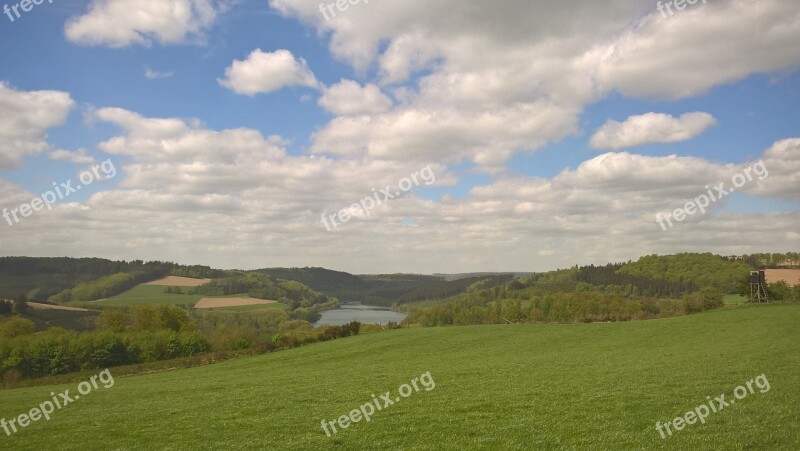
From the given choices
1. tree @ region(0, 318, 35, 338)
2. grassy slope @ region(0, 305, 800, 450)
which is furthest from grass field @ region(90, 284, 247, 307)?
grassy slope @ region(0, 305, 800, 450)

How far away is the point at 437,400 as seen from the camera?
21.4 m

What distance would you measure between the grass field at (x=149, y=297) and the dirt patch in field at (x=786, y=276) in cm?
16890

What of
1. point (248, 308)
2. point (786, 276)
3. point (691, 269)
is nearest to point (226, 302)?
point (248, 308)

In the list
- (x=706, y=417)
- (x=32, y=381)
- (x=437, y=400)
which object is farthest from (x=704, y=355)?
(x=32, y=381)

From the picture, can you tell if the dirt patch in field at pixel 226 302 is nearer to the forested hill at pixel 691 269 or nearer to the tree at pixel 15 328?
the tree at pixel 15 328

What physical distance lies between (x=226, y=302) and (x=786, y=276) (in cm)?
16812

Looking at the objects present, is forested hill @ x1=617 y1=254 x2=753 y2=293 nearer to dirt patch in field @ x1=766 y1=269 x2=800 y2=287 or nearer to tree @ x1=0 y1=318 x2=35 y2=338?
dirt patch in field @ x1=766 y1=269 x2=800 y2=287

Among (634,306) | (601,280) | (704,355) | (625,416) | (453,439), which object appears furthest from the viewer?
(601,280)

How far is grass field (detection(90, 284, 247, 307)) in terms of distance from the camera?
16704 cm

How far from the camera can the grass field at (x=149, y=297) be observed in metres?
167

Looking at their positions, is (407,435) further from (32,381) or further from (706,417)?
(32,381)

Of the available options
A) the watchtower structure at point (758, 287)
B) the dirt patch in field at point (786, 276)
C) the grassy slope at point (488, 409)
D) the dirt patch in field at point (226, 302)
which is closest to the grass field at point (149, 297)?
the dirt patch in field at point (226, 302)

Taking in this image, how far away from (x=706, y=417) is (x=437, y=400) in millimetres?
10377

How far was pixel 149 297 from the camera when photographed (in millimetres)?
175125
